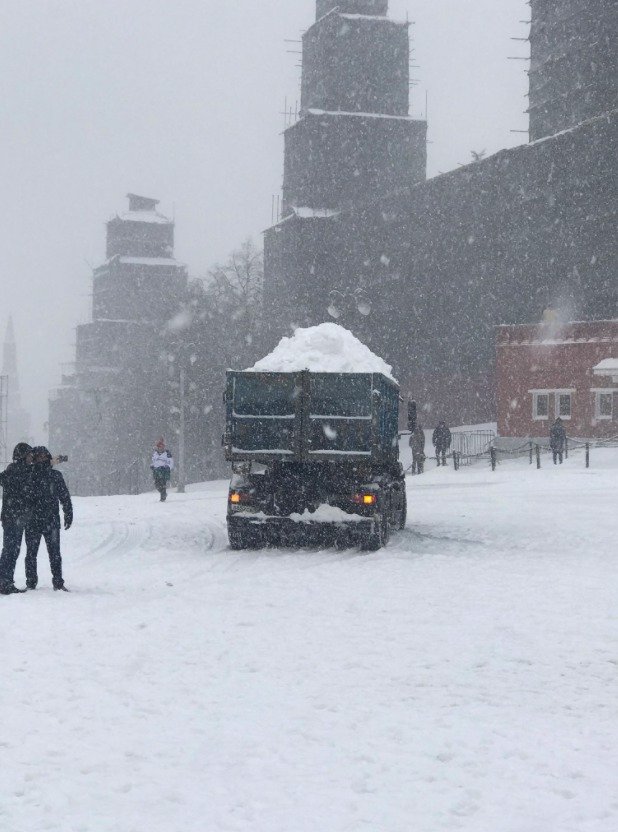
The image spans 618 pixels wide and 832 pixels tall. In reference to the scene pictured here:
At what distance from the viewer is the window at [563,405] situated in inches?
1961

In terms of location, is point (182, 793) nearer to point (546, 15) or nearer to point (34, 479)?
point (34, 479)

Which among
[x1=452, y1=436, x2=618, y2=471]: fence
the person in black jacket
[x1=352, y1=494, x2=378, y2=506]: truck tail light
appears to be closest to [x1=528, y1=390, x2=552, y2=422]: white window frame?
[x1=452, y1=436, x2=618, y2=471]: fence

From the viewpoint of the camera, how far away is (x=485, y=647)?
29.0 ft

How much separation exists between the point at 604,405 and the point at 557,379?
99.0 inches

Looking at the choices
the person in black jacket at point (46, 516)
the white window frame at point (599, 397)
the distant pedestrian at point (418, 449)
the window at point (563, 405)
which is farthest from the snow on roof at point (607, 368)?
the person in black jacket at point (46, 516)

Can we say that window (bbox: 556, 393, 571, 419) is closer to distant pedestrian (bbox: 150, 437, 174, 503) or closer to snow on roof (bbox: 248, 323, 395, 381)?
distant pedestrian (bbox: 150, 437, 174, 503)

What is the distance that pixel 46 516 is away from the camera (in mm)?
11891

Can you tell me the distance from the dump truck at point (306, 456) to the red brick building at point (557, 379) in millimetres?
33190

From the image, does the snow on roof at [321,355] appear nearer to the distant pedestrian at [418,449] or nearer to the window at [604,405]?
the distant pedestrian at [418,449]

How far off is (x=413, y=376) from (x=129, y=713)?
6052 cm

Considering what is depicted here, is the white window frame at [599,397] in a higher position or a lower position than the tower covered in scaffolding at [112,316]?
lower

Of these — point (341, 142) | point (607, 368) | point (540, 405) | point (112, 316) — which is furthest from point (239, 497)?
point (112, 316)

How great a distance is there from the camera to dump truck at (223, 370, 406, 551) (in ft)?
52.0

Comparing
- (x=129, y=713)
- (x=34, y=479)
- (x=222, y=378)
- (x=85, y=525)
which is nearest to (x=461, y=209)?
(x=222, y=378)
